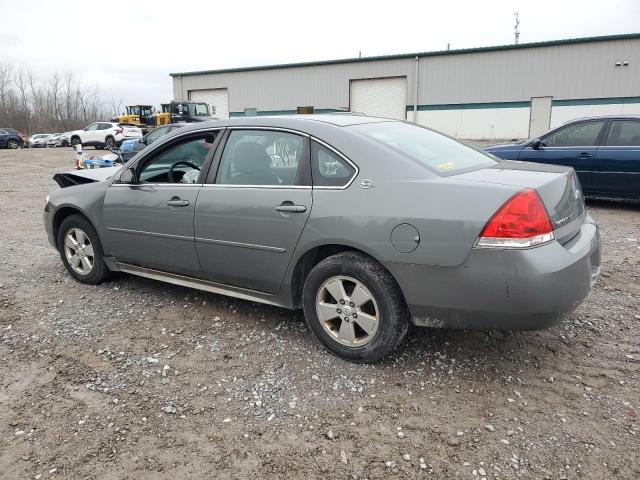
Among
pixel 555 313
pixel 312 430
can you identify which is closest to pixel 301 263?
pixel 312 430

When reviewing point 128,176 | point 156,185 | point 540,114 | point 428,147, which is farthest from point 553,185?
point 540,114

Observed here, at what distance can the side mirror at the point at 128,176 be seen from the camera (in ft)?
14.1

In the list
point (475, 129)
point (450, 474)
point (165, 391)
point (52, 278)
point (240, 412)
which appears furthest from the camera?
point (475, 129)

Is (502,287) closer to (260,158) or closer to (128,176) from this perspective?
(260,158)

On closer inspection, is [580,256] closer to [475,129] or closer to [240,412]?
[240,412]

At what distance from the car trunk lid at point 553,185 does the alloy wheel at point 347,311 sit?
0.92 metres

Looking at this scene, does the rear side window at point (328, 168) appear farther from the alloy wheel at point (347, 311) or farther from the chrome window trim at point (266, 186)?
the alloy wheel at point (347, 311)

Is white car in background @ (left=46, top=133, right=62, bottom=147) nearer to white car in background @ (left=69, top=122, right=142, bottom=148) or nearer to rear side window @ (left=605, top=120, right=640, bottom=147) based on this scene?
white car in background @ (left=69, top=122, right=142, bottom=148)

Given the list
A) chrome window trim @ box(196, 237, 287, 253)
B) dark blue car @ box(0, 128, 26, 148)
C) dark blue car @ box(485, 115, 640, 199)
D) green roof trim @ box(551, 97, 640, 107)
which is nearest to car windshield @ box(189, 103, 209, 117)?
dark blue car @ box(0, 128, 26, 148)

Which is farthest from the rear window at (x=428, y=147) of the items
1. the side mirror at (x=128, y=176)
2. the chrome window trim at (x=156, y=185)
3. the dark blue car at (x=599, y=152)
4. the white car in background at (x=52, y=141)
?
the white car in background at (x=52, y=141)

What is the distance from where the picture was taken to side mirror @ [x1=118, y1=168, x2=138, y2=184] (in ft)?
14.1

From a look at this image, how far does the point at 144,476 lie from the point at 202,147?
2.51m

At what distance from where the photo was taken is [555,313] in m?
2.73

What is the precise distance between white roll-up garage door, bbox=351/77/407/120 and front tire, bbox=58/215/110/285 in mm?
29907
